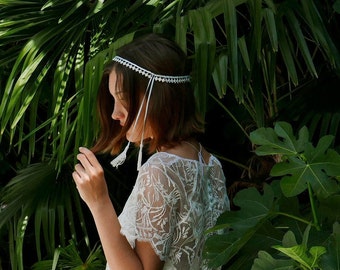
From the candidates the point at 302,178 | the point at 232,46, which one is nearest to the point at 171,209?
the point at 302,178

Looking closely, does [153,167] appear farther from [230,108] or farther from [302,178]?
[230,108]

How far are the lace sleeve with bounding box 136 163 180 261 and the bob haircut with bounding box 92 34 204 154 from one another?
0.11 metres

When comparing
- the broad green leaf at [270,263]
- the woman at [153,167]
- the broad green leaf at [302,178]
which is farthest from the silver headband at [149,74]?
the broad green leaf at [270,263]

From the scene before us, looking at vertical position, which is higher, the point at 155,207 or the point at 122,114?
the point at 122,114

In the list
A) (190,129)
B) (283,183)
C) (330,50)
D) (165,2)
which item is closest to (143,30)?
(165,2)

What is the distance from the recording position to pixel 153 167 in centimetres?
190

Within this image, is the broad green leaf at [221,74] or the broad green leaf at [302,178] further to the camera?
the broad green leaf at [221,74]

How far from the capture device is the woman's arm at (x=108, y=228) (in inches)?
73.4

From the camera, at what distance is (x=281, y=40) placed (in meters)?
2.68

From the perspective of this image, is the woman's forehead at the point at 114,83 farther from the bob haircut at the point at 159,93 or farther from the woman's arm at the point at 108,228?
the woman's arm at the point at 108,228

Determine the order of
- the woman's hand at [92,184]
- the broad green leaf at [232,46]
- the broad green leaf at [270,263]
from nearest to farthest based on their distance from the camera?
the broad green leaf at [270,263] < the woman's hand at [92,184] < the broad green leaf at [232,46]

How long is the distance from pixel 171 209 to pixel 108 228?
14 centimetres

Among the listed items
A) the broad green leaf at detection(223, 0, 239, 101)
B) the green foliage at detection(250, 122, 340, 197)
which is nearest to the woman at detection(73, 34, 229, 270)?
the green foliage at detection(250, 122, 340, 197)

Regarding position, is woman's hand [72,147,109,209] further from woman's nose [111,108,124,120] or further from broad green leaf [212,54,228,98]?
broad green leaf [212,54,228,98]
